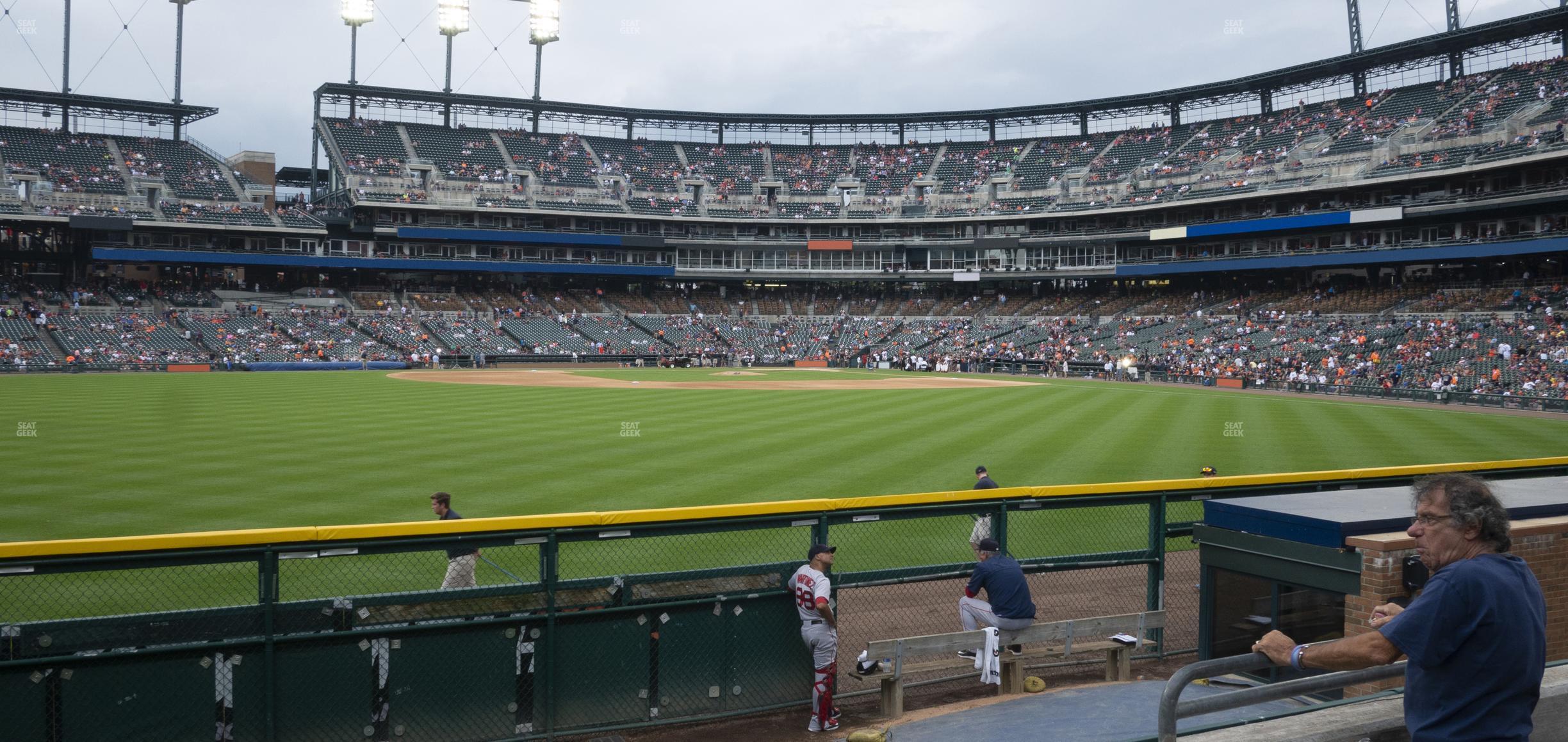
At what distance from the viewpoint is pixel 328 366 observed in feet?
198

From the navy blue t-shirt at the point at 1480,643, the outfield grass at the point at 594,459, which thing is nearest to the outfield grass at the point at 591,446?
the outfield grass at the point at 594,459

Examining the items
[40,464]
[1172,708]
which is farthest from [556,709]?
[40,464]

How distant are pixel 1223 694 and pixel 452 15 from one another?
87259 millimetres

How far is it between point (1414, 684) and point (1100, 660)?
5.93m

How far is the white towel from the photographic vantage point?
7.98 m

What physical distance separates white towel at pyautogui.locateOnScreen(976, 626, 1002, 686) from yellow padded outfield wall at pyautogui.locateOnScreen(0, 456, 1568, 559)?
3.90 feet

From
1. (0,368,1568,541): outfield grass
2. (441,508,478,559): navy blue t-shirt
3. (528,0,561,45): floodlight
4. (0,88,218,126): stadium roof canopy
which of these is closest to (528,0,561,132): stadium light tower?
(528,0,561,45): floodlight

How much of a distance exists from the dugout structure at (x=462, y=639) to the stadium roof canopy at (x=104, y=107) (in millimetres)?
83795

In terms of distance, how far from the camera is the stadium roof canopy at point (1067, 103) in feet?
202

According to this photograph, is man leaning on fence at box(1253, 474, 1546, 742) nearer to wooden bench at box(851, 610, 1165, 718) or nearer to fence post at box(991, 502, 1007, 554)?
wooden bench at box(851, 610, 1165, 718)

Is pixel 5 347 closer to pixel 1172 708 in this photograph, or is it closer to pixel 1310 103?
pixel 1172 708

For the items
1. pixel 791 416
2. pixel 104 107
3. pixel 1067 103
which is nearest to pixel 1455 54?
pixel 1067 103

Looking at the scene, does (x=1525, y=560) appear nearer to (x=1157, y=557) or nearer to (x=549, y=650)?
(x=1157, y=557)

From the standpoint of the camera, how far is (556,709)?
23.9 feet
